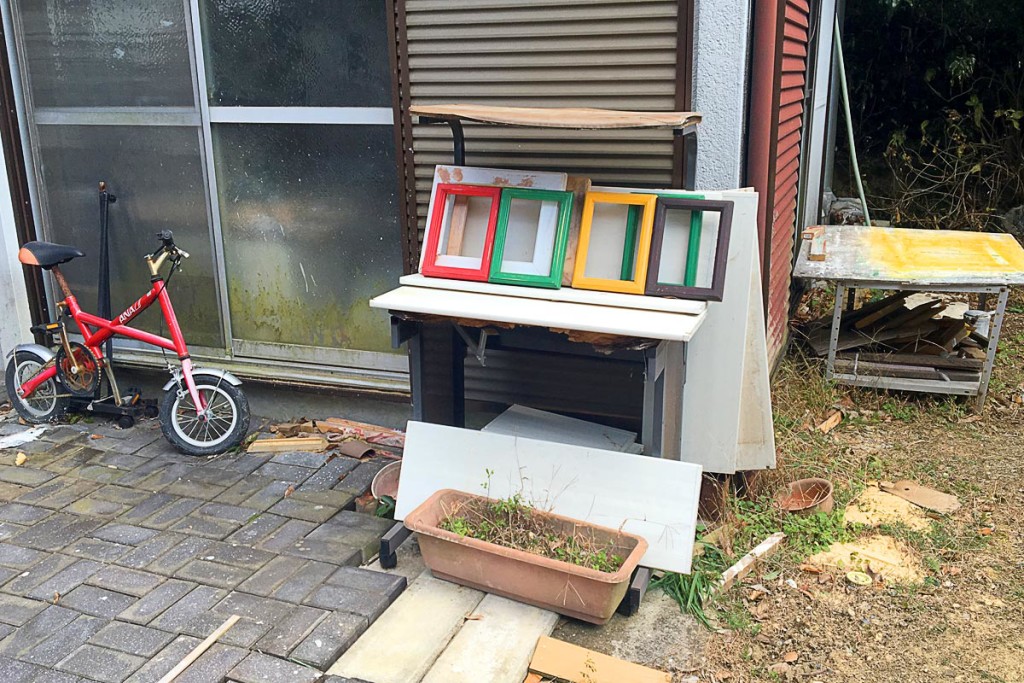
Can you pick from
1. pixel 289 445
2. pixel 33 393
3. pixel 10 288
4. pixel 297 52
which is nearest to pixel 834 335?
pixel 289 445

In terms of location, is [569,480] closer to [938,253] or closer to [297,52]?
[297,52]

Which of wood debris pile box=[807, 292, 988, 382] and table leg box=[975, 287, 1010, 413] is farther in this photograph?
wood debris pile box=[807, 292, 988, 382]

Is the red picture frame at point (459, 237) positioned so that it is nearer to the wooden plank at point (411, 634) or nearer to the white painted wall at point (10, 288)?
the wooden plank at point (411, 634)

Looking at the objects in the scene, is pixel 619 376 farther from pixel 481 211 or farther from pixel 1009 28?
pixel 1009 28

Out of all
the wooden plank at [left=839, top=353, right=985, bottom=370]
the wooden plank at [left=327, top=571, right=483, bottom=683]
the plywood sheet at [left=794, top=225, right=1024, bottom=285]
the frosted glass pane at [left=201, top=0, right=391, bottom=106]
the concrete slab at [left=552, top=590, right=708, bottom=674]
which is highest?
the frosted glass pane at [left=201, top=0, right=391, bottom=106]

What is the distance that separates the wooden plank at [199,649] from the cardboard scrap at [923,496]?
3.21m

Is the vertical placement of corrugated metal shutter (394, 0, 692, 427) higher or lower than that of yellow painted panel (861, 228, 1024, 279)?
higher

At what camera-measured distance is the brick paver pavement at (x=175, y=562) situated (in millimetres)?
3129

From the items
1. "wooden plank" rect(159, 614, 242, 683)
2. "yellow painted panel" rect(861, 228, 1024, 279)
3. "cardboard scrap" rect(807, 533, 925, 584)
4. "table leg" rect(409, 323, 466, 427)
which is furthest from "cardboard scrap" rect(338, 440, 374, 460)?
"yellow painted panel" rect(861, 228, 1024, 279)

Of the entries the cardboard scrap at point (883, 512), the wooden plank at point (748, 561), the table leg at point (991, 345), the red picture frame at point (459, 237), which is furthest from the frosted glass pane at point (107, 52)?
the table leg at point (991, 345)

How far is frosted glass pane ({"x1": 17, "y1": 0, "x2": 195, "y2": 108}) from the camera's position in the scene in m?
4.99

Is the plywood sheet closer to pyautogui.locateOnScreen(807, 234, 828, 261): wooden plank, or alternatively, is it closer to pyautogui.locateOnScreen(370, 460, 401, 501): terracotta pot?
pyautogui.locateOnScreen(807, 234, 828, 261): wooden plank

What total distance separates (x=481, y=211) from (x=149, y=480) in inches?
87.9

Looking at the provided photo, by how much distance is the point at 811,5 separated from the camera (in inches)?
260
